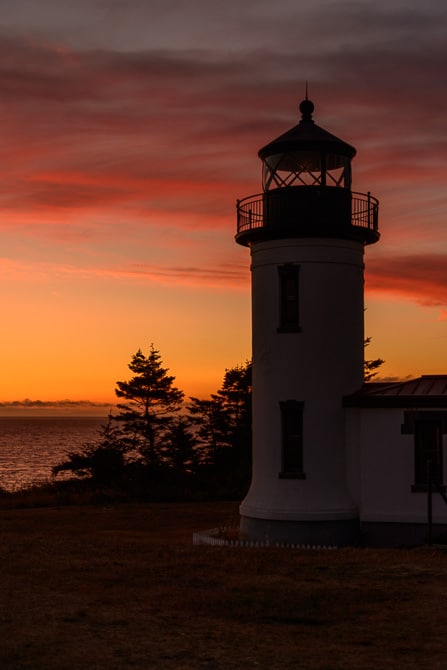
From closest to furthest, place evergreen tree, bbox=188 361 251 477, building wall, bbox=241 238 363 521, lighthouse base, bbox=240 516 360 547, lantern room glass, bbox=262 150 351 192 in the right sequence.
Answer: lighthouse base, bbox=240 516 360 547 → building wall, bbox=241 238 363 521 → lantern room glass, bbox=262 150 351 192 → evergreen tree, bbox=188 361 251 477

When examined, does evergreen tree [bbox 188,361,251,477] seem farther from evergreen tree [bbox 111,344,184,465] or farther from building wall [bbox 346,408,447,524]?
building wall [bbox 346,408,447,524]

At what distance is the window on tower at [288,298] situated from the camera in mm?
23359

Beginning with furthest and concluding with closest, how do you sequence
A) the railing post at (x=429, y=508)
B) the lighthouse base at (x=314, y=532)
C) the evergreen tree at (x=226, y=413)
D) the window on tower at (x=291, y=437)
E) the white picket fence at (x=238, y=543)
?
the evergreen tree at (x=226, y=413) → the window on tower at (x=291, y=437) → the lighthouse base at (x=314, y=532) → the white picket fence at (x=238, y=543) → the railing post at (x=429, y=508)

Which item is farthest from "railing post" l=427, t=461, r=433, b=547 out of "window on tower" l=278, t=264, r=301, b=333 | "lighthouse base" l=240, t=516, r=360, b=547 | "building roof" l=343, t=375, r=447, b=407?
"window on tower" l=278, t=264, r=301, b=333

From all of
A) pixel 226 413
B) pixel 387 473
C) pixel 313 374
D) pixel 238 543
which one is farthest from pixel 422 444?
pixel 226 413

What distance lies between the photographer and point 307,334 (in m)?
23.2

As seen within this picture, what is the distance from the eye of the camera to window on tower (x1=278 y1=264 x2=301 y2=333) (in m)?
23.4

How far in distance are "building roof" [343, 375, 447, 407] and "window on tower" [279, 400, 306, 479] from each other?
1.29 metres

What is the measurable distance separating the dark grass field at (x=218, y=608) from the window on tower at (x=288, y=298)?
603 cm

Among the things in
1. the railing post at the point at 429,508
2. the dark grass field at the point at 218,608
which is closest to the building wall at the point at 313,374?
the railing post at the point at 429,508

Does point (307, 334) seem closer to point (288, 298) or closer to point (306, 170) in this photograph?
point (288, 298)

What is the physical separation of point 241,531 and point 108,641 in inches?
502

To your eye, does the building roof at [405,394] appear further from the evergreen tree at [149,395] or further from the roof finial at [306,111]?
the evergreen tree at [149,395]

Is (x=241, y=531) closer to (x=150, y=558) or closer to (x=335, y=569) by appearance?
(x=150, y=558)
